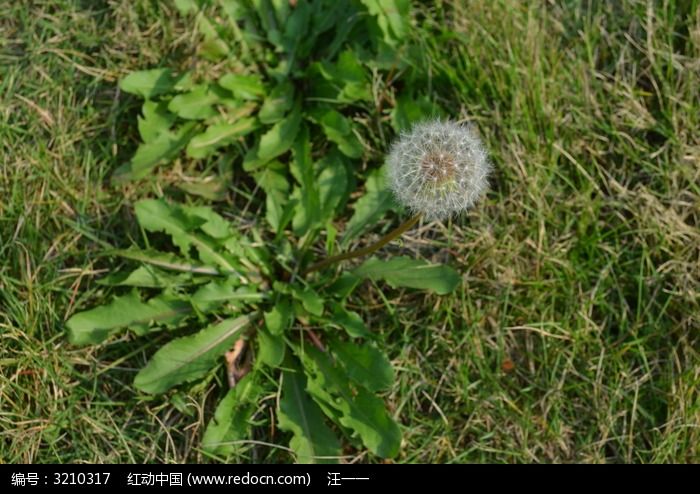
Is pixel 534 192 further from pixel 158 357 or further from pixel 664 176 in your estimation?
pixel 158 357

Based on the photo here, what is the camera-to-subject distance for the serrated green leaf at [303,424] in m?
3.10

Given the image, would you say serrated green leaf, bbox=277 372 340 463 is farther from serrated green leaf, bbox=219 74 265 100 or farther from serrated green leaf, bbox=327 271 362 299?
serrated green leaf, bbox=219 74 265 100

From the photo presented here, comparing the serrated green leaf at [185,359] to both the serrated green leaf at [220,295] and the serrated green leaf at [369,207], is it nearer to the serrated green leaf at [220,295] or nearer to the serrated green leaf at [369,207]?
the serrated green leaf at [220,295]

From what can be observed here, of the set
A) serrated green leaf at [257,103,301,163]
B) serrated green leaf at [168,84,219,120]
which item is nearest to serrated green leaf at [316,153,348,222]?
serrated green leaf at [257,103,301,163]

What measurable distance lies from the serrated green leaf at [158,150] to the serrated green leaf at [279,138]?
0.31 m

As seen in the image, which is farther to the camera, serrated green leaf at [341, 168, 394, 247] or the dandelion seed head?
serrated green leaf at [341, 168, 394, 247]

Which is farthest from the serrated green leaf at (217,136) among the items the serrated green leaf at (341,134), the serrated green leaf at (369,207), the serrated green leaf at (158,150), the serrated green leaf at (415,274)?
the serrated green leaf at (415,274)

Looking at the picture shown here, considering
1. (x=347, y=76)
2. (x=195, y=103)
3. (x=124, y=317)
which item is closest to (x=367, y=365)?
(x=124, y=317)

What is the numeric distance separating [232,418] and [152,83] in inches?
53.6

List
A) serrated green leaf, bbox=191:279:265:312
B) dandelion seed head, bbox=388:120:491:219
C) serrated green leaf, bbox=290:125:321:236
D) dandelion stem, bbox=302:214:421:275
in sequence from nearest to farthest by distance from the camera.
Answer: dandelion seed head, bbox=388:120:491:219, dandelion stem, bbox=302:214:421:275, serrated green leaf, bbox=191:279:265:312, serrated green leaf, bbox=290:125:321:236

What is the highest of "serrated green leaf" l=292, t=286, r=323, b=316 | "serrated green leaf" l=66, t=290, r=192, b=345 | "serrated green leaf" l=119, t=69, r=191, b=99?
"serrated green leaf" l=119, t=69, r=191, b=99

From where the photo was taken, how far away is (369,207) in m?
3.35

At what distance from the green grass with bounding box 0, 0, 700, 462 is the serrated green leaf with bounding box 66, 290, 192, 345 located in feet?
0.38

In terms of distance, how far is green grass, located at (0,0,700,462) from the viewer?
A: 3191 millimetres
